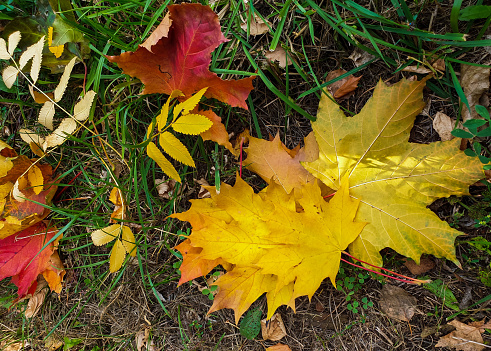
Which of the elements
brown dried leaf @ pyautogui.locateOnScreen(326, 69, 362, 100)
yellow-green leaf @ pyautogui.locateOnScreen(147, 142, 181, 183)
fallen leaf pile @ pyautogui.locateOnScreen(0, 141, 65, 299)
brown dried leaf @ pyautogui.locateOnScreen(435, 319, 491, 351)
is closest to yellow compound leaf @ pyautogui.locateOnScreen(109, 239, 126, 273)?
fallen leaf pile @ pyautogui.locateOnScreen(0, 141, 65, 299)

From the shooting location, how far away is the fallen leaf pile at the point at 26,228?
66.4 inches

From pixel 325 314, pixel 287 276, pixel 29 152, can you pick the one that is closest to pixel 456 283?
pixel 325 314

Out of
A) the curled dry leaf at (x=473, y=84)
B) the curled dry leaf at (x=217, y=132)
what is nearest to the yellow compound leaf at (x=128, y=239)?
the curled dry leaf at (x=217, y=132)

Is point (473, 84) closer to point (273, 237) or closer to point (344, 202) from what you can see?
point (344, 202)

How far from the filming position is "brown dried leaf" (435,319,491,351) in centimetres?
142

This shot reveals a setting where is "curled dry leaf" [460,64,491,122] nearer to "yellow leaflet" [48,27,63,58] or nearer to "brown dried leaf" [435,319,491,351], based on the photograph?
"brown dried leaf" [435,319,491,351]

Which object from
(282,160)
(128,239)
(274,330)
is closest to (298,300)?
(274,330)

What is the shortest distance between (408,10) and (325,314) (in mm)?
1536

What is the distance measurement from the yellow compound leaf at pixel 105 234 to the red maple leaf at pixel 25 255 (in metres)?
0.40

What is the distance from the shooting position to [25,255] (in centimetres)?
179

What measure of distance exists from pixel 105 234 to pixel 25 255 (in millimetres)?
623

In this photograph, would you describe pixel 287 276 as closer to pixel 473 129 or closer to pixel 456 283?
pixel 456 283

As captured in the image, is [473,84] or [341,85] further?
[341,85]

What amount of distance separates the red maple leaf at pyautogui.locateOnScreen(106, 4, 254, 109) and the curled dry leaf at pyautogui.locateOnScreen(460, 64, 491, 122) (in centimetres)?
97
